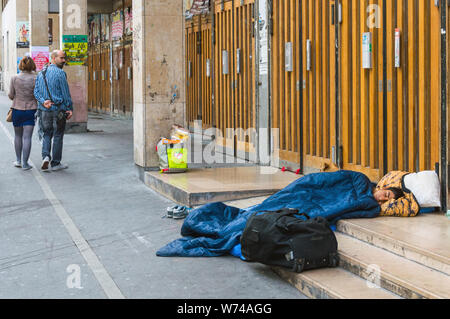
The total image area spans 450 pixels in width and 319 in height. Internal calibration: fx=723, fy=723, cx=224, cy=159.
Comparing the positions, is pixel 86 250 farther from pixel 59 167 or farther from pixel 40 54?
pixel 40 54

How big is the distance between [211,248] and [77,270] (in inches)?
48.5

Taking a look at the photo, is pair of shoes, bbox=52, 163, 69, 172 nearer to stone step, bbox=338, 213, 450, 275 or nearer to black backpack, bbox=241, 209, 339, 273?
stone step, bbox=338, 213, 450, 275

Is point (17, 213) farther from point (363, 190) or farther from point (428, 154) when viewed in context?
point (428, 154)

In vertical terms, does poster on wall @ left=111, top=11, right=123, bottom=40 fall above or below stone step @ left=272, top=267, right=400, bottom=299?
above

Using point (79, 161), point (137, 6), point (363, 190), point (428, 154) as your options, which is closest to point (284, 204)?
point (363, 190)

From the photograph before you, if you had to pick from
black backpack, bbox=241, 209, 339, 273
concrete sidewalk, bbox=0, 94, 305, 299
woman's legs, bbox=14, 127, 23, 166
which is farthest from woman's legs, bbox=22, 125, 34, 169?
black backpack, bbox=241, 209, 339, 273

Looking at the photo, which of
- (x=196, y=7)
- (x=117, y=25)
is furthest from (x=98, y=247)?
(x=117, y=25)

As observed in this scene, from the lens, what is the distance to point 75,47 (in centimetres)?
1925

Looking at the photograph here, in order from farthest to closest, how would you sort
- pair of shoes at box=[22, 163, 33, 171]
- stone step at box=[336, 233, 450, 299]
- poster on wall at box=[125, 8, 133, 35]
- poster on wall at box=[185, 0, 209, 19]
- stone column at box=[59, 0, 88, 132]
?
1. poster on wall at box=[125, 8, 133, 35]
2. stone column at box=[59, 0, 88, 132]
3. poster on wall at box=[185, 0, 209, 19]
4. pair of shoes at box=[22, 163, 33, 171]
5. stone step at box=[336, 233, 450, 299]

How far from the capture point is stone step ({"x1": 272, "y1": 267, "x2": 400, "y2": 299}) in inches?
201

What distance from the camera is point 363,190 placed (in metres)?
7.21

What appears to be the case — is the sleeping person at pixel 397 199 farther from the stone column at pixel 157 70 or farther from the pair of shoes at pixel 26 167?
the pair of shoes at pixel 26 167

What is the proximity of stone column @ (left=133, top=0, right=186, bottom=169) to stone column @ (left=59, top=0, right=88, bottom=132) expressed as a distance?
8408 mm
